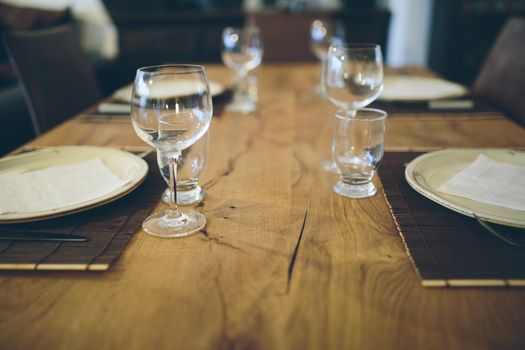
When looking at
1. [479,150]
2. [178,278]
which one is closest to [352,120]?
[479,150]

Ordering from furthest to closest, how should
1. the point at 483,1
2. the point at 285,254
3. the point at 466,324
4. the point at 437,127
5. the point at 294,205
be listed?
the point at 483,1, the point at 437,127, the point at 294,205, the point at 285,254, the point at 466,324

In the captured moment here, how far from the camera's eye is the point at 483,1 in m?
3.61

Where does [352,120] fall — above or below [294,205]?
above

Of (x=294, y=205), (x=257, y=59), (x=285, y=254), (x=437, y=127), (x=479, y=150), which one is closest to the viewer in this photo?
(x=285, y=254)

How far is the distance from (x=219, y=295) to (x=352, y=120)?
0.36m

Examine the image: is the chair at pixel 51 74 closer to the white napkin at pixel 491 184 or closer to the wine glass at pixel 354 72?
the wine glass at pixel 354 72

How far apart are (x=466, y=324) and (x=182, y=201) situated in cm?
42

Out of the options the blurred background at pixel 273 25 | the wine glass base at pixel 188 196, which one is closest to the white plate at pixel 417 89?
the wine glass base at pixel 188 196

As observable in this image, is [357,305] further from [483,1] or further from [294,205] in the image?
[483,1]

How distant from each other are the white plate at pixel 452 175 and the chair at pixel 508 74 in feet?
2.24

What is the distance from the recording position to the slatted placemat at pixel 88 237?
1.84 ft

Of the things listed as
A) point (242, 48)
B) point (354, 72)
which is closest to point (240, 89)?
point (242, 48)

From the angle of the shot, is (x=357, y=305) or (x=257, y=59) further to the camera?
(x=257, y=59)

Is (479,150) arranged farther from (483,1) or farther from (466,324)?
(483,1)
